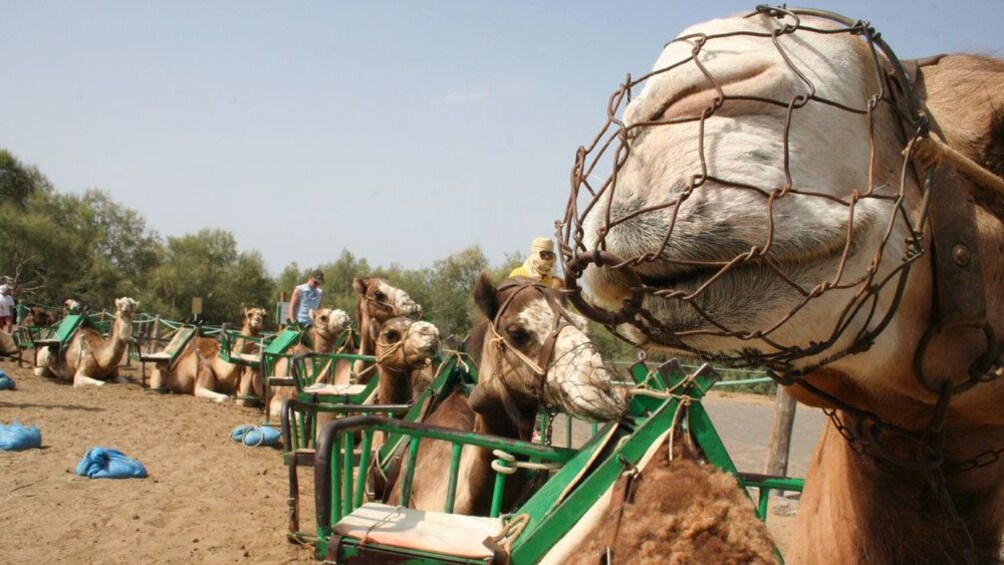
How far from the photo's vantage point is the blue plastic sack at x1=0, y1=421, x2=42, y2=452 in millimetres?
9047

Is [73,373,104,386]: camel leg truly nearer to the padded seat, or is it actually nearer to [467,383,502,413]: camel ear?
the padded seat

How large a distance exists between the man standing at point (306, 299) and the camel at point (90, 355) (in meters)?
3.76

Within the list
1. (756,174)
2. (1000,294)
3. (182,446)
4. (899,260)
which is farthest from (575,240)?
(182,446)

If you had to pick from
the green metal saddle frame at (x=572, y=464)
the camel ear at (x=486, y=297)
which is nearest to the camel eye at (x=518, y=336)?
the camel ear at (x=486, y=297)

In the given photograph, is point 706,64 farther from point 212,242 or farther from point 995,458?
point 212,242

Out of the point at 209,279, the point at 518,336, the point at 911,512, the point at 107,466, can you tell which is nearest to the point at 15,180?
the point at 209,279

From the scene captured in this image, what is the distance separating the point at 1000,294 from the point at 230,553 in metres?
6.04

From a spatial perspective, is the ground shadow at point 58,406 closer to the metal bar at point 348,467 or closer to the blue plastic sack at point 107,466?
the blue plastic sack at point 107,466

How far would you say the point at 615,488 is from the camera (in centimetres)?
207

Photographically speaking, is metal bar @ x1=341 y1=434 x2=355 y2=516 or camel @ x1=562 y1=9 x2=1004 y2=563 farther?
metal bar @ x1=341 y1=434 x2=355 y2=516

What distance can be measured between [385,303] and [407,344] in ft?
4.50

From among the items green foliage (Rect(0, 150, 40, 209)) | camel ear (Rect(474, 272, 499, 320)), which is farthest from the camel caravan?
green foliage (Rect(0, 150, 40, 209))

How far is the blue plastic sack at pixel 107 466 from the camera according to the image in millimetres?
8195

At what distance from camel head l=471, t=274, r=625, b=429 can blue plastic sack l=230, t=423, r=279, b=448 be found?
22.8 feet
